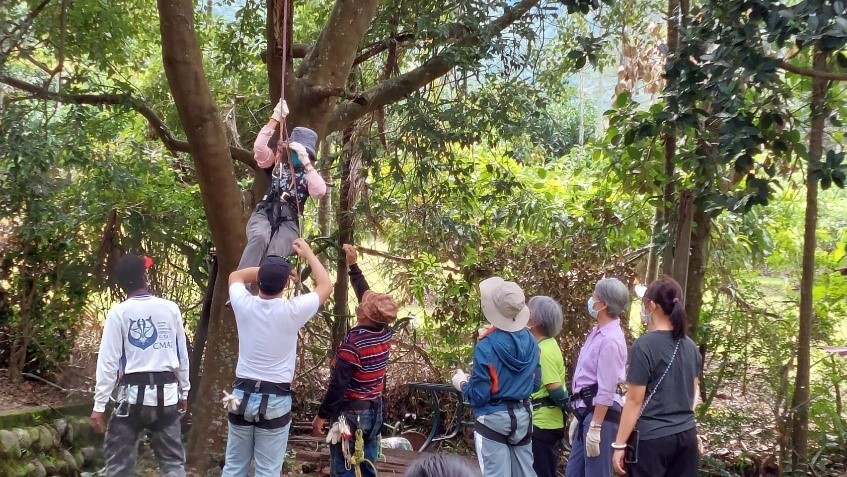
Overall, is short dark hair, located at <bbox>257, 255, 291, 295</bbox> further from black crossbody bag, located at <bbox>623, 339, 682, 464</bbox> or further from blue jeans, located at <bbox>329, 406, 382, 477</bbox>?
black crossbody bag, located at <bbox>623, 339, 682, 464</bbox>

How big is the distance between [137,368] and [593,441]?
7.56ft

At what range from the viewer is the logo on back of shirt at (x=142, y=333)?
397cm

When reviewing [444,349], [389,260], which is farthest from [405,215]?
[444,349]

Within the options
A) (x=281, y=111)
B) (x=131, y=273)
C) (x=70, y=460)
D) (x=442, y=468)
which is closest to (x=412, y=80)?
(x=281, y=111)

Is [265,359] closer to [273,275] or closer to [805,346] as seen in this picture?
[273,275]

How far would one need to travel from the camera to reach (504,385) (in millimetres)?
3914

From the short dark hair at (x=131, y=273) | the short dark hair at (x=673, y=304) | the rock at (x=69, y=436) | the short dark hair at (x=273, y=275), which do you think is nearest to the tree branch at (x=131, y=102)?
the short dark hair at (x=131, y=273)

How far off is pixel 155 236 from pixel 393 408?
2798mm

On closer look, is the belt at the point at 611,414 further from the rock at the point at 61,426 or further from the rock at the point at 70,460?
the rock at the point at 61,426

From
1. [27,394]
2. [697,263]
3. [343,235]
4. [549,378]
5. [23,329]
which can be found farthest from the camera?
[23,329]

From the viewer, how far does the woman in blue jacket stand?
391 centimetres

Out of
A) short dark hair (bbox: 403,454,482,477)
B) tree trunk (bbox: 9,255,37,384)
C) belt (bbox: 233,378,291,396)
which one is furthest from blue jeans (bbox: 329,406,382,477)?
tree trunk (bbox: 9,255,37,384)

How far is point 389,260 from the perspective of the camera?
7930 mm

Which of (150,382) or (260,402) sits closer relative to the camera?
(260,402)
